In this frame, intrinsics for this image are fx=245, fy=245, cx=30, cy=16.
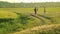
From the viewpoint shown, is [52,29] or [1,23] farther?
[1,23]

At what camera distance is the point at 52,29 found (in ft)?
73.3

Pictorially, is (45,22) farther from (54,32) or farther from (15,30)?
(54,32)

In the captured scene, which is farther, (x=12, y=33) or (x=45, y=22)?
(x=45, y=22)

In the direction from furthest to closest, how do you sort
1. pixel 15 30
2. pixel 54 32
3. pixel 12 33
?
pixel 15 30, pixel 12 33, pixel 54 32

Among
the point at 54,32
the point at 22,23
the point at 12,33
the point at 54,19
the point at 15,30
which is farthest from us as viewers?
the point at 54,19

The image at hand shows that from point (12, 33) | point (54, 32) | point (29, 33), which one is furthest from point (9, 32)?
point (54, 32)

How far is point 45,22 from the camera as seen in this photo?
28734mm

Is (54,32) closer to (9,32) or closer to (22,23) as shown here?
(9,32)

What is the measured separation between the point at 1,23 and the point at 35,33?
593 centimetres

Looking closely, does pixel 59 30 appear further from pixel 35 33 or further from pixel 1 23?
pixel 1 23

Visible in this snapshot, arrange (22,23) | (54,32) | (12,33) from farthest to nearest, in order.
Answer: (22,23), (12,33), (54,32)

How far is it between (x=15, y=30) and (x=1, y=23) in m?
1.87

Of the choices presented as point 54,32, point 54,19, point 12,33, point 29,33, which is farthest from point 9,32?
point 54,19

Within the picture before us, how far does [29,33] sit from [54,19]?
926cm
